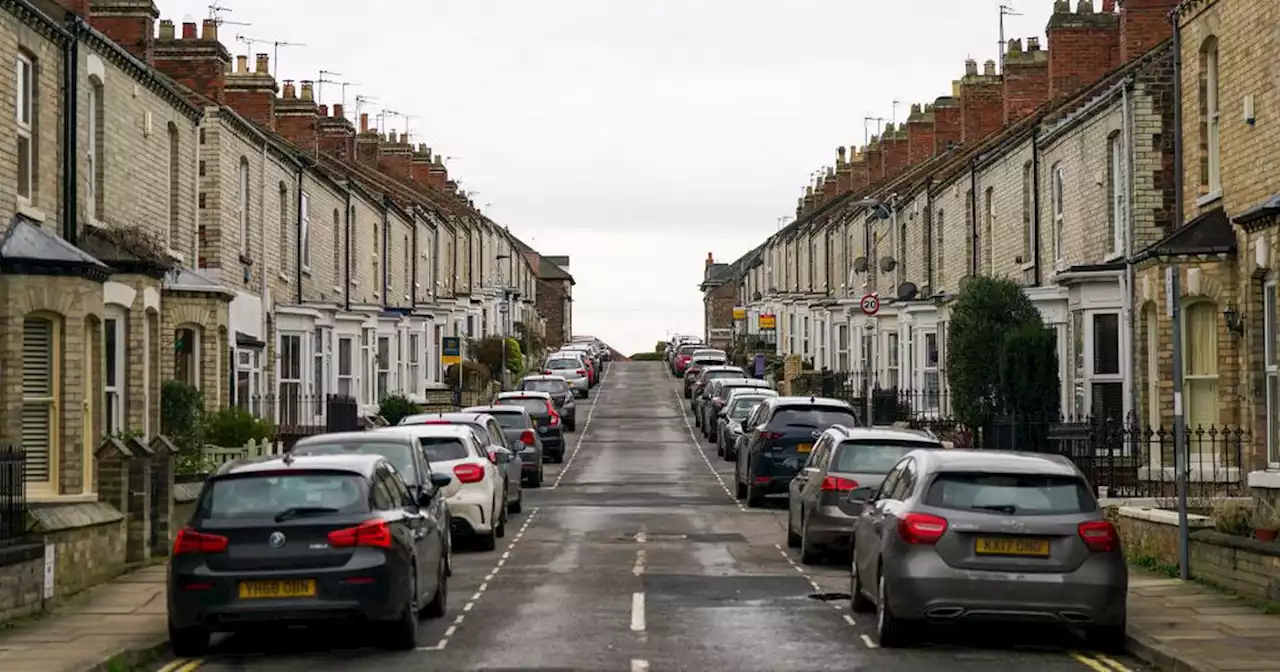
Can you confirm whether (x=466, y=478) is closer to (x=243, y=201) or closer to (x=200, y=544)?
(x=200, y=544)

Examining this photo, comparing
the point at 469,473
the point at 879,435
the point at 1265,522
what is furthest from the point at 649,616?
the point at 469,473

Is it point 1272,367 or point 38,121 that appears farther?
point 38,121

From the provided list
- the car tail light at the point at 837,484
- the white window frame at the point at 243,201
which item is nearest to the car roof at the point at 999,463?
the car tail light at the point at 837,484

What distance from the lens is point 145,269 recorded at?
2430 cm

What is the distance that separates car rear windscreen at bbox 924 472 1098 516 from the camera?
14.3 meters

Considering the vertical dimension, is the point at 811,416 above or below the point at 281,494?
above

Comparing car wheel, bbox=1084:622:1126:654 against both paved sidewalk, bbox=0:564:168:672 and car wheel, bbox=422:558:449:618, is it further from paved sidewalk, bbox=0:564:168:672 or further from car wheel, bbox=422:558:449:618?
paved sidewalk, bbox=0:564:168:672

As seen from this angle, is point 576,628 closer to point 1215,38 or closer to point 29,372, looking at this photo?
point 29,372

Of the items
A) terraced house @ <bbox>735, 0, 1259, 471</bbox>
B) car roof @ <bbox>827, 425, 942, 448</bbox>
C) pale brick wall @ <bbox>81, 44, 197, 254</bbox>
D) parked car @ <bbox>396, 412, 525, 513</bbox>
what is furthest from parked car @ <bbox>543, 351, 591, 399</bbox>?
car roof @ <bbox>827, 425, 942, 448</bbox>

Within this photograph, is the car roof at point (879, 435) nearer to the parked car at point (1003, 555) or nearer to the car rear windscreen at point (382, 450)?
the car rear windscreen at point (382, 450)

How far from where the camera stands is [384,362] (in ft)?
169

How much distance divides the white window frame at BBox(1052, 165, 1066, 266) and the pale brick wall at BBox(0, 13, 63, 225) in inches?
706

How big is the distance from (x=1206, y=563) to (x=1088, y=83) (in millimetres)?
22237

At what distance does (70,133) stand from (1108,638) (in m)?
14.1
